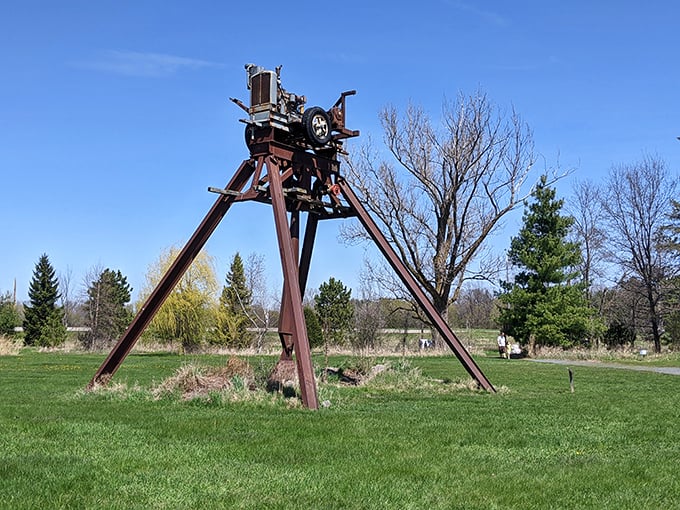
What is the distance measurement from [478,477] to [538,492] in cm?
60

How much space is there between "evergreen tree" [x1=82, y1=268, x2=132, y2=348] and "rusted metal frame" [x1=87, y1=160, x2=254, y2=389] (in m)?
28.3

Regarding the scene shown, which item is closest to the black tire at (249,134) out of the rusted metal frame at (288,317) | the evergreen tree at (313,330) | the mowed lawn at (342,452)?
the rusted metal frame at (288,317)

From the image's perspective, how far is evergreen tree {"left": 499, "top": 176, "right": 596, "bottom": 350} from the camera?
30.3 metres

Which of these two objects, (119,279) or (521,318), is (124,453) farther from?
(119,279)

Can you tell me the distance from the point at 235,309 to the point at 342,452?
1428 inches

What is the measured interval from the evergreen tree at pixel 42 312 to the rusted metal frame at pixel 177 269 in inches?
1289

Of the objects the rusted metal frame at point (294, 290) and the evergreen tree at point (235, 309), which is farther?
the evergreen tree at point (235, 309)

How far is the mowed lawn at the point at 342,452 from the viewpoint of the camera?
528 cm

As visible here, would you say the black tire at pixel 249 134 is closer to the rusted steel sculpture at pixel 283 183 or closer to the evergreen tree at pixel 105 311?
the rusted steel sculpture at pixel 283 183

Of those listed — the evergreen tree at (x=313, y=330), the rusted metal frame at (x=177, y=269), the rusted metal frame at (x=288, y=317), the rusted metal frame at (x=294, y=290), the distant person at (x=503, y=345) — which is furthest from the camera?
the evergreen tree at (x=313, y=330)

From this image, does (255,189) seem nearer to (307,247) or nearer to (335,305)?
(307,247)

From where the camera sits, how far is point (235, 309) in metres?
42.6

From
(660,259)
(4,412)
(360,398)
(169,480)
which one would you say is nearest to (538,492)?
(169,480)

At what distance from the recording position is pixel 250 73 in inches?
471
